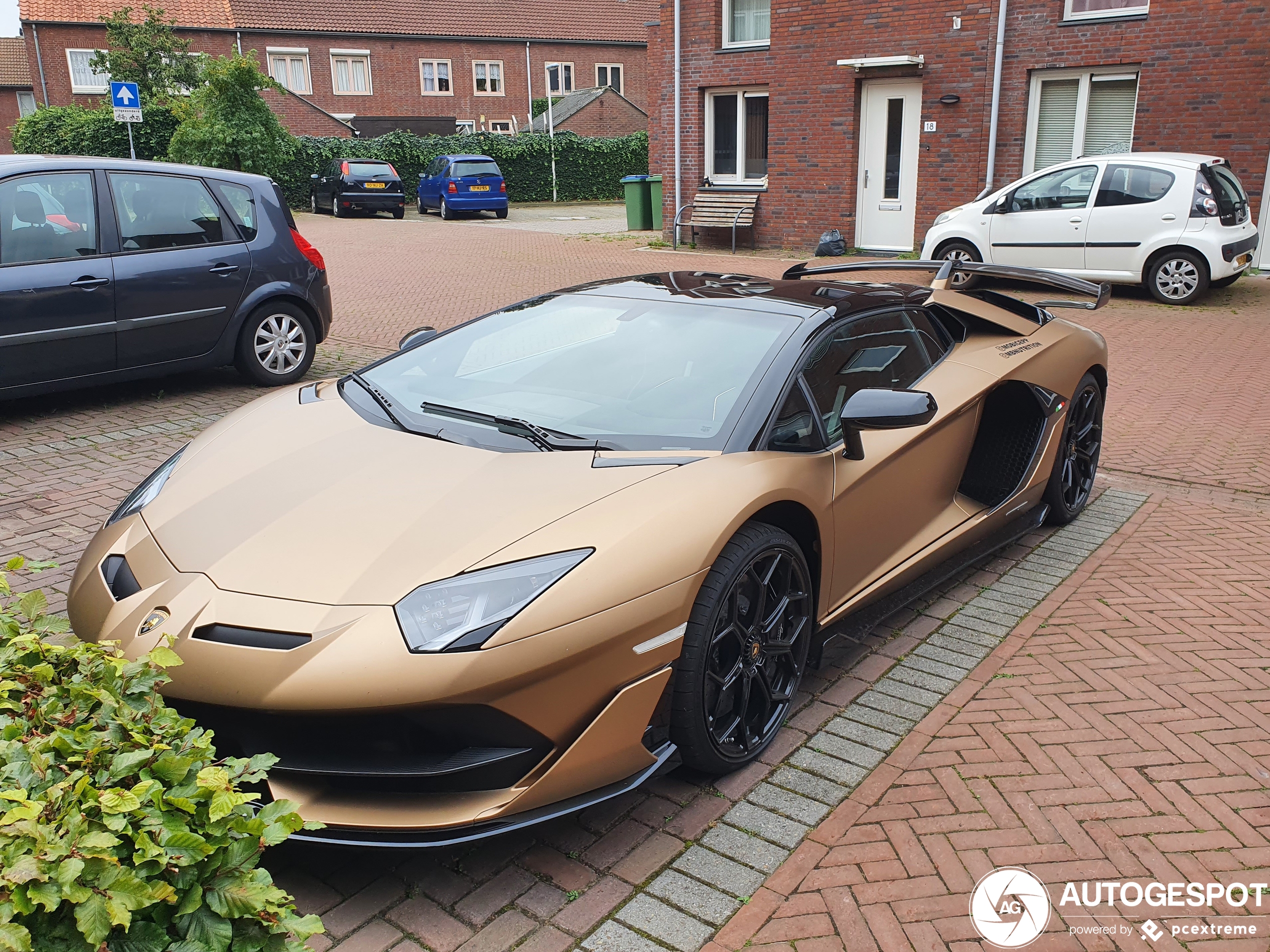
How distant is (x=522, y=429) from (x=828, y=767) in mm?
1451

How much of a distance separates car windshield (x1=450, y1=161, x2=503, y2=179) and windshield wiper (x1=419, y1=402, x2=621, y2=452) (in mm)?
26460

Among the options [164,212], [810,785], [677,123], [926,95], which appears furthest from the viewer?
[677,123]

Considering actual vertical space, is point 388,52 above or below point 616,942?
above

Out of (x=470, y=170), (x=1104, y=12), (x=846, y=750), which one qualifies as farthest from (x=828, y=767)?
(x=470, y=170)

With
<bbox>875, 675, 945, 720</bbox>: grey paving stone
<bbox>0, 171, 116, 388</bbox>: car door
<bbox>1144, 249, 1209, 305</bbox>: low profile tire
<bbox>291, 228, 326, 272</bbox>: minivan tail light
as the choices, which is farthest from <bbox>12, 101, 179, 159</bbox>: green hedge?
<bbox>875, 675, 945, 720</bbox>: grey paving stone

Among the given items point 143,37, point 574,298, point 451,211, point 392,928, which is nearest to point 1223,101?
point 574,298

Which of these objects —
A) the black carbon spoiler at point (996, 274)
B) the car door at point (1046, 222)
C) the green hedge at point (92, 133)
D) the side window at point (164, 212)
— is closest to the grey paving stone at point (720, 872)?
the black carbon spoiler at point (996, 274)

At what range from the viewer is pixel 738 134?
19.5 meters

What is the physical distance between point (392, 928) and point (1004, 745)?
6.55 feet

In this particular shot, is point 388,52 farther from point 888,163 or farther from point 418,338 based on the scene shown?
point 418,338

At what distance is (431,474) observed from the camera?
125 inches

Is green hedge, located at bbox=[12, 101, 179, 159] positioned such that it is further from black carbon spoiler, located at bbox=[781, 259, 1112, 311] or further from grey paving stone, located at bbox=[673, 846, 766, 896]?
grey paving stone, located at bbox=[673, 846, 766, 896]

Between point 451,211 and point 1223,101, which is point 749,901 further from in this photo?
point 451,211

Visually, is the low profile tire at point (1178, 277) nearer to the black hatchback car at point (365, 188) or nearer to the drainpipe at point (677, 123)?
the drainpipe at point (677, 123)
